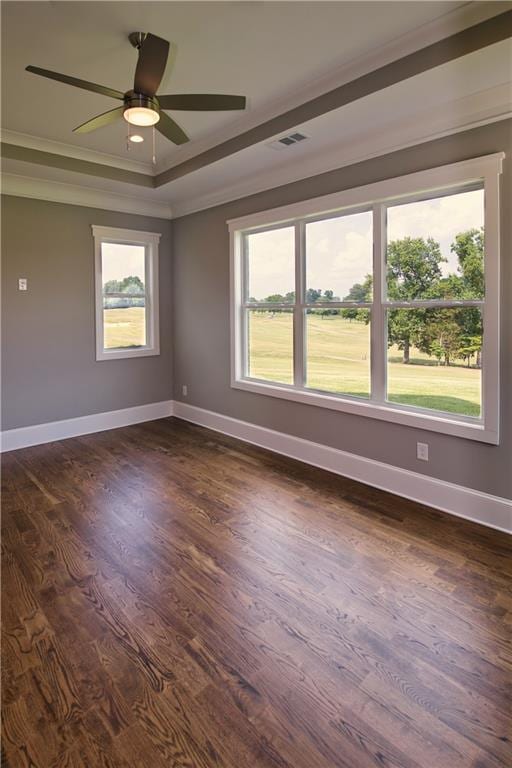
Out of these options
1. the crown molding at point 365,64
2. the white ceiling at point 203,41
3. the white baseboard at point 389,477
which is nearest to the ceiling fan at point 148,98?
the white ceiling at point 203,41

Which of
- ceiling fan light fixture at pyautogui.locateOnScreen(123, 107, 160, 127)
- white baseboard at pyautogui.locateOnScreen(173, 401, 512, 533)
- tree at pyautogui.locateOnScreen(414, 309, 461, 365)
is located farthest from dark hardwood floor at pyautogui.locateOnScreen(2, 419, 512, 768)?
ceiling fan light fixture at pyautogui.locateOnScreen(123, 107, 160, 127)

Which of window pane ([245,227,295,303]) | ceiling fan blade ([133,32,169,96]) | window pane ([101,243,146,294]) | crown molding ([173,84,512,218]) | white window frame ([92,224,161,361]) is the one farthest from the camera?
window pane ([101,243,146,294])

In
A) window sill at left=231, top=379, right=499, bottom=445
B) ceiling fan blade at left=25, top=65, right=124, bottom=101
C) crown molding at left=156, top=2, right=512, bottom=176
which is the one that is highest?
crown molding at left=156, top=2, right=512, bottom=176

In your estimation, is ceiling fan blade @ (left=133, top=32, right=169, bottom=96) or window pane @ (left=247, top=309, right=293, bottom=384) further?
window pane @ (left=247, top=309, right=293, bottom=384)

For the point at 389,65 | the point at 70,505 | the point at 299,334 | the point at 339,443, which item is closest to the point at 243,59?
the point at 389,65

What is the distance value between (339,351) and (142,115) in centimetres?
236

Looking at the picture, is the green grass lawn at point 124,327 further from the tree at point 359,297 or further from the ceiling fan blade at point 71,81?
the ceiling fan blade at point 71,81

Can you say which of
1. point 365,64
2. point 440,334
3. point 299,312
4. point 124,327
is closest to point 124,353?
point 124,327

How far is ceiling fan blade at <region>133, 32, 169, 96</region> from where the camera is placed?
2043 millimetres

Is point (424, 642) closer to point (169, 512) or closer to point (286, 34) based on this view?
point (169, 512)

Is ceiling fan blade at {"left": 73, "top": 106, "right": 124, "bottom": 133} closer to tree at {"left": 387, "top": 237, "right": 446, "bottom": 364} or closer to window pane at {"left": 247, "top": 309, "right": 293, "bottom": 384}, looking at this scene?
tree at {"left": 387, "top": 237, "right": 446, "bottom": 364}

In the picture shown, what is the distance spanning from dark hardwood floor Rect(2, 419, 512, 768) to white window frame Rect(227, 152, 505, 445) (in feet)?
2.24

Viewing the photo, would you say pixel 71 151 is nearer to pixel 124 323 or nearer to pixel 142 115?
pixel 124 323

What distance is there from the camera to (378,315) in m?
3.53
